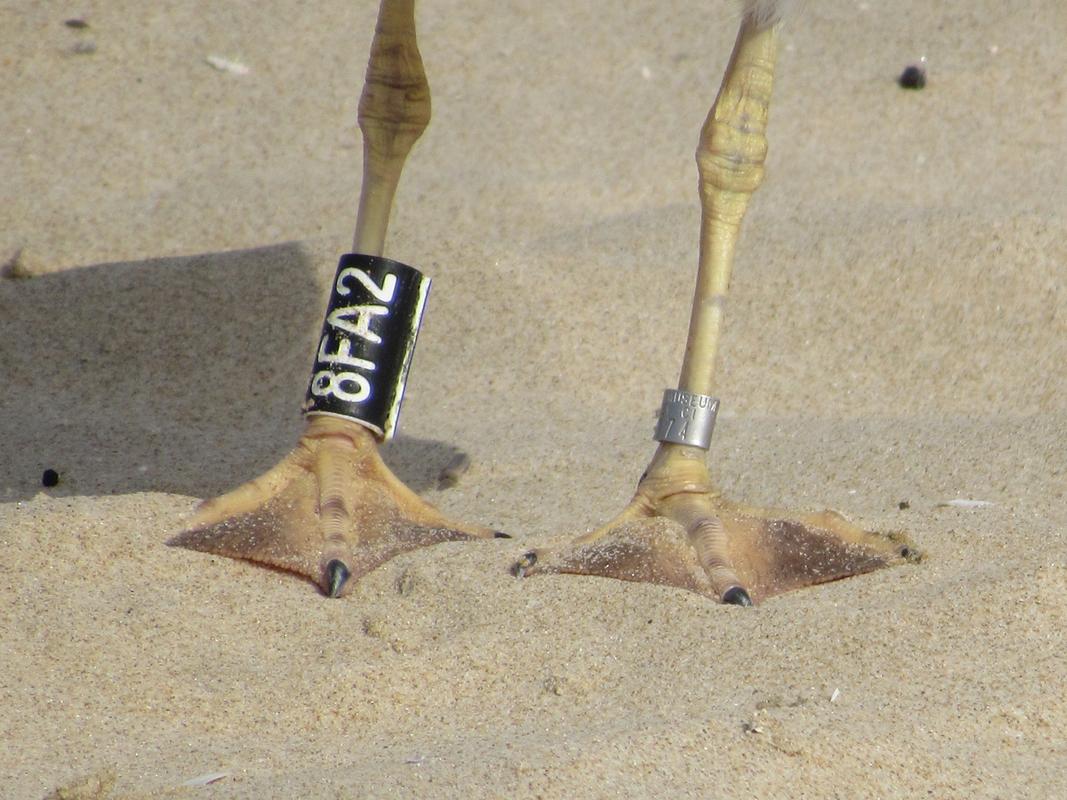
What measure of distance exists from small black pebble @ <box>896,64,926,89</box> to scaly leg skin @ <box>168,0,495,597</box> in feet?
9.15

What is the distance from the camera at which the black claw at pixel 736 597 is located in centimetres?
278

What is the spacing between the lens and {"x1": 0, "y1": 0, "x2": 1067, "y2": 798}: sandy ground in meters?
2.32

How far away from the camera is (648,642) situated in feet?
8.59

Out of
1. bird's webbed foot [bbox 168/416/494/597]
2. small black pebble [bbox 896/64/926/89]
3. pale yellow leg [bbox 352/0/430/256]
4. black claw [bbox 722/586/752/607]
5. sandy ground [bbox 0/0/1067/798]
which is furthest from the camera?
small black pebble [bbox 896/64/926/89]

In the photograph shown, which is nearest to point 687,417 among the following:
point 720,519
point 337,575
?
point 720,519

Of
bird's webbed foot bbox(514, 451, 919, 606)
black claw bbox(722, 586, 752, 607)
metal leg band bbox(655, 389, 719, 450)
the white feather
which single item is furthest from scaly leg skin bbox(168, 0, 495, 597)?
the white feather

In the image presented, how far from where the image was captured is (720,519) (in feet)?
9.97

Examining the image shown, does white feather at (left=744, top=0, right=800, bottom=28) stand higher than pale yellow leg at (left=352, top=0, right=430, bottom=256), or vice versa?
white feather at (left=744, top=0, right=800, bottom=28)

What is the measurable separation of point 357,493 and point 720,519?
771 mm

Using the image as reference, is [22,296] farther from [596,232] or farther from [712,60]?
[712,60]

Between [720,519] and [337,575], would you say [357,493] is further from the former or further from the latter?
Result: [720,519]

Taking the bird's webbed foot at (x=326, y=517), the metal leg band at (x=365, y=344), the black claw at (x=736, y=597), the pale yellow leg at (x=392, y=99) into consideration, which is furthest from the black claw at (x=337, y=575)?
the pale yellow leg at (x=392, y=99)

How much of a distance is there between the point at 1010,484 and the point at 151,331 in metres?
2.49

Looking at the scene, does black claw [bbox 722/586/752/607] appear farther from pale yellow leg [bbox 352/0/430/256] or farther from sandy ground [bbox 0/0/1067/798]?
pale yellow leg [bbox 352/0/430/256]
